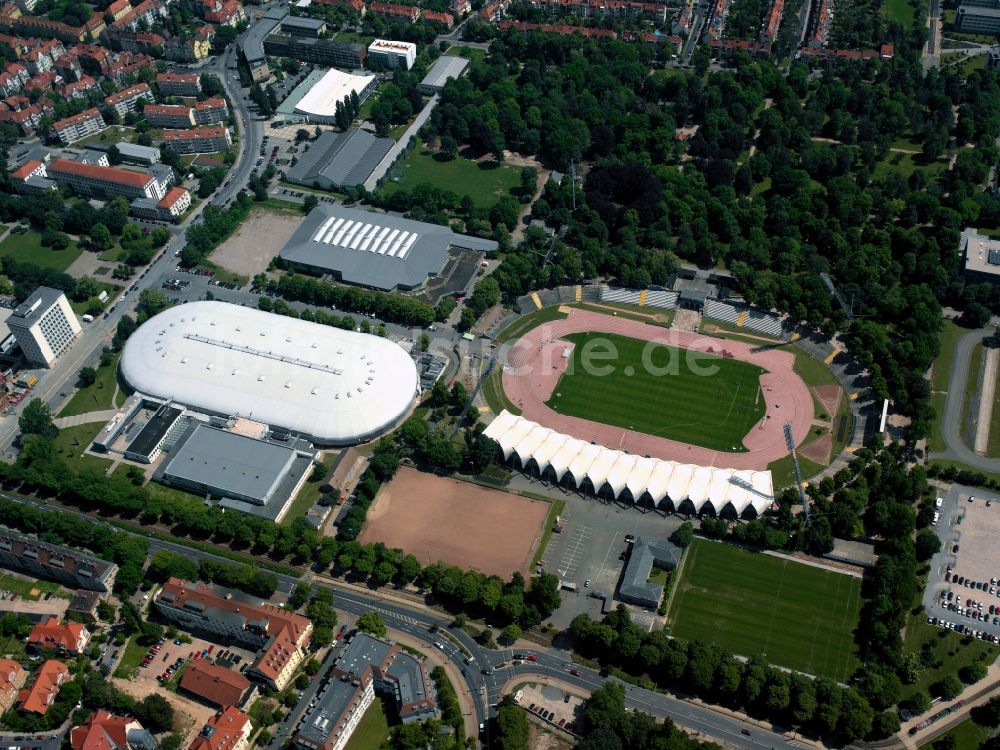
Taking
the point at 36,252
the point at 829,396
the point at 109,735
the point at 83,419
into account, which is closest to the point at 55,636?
the point at 109,735

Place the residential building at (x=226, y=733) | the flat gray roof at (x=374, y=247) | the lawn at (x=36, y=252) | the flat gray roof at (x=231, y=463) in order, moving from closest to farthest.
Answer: the residential building at (x=226, y=733) < the flat gray roof at (x=231, y=463) < the flat gray roof at (x=374, y=247) < the lawn at (x=36, y=252)

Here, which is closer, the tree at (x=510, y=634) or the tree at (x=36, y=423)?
the tree at (x=510, y=634)

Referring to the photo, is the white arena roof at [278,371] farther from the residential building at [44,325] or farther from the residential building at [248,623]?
the residential building at [248,623]

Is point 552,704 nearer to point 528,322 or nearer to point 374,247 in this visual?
point 528,322

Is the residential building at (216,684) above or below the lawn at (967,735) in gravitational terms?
below

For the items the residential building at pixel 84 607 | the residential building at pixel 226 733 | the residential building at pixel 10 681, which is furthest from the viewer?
the residential building at pixel 84 607

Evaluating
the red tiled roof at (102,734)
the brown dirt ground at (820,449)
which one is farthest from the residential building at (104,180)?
the brown dirt ground at (820,449)

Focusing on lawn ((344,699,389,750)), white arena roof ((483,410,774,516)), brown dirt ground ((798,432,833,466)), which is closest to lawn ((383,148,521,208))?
white arena roof ((483,410,774,516))
